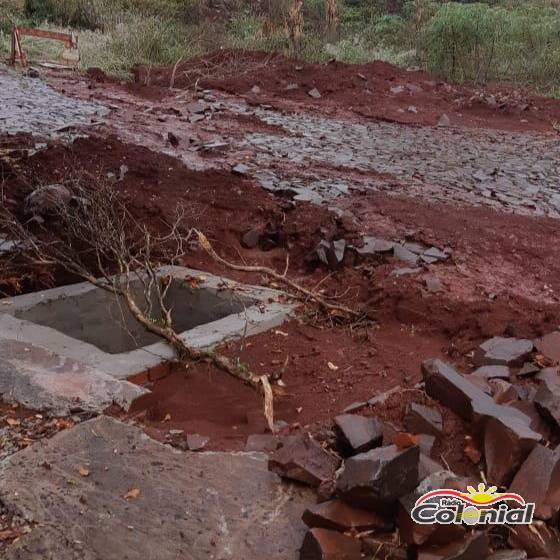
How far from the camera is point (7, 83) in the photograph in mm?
12156

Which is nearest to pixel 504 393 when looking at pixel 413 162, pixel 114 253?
pixel 114 253

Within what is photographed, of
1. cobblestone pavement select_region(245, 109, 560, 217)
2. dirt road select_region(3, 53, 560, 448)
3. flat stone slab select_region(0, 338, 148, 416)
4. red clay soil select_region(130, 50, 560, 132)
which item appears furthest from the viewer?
red clay soil select_region(130, 50, 560, 132)

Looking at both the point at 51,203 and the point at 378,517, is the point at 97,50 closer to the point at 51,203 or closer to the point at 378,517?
the point at 51,203

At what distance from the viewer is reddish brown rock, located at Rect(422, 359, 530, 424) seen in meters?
3.07

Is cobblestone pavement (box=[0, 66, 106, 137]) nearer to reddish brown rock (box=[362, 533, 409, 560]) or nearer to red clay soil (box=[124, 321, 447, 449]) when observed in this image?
red clay soil (box=[124, 321, 447, 449])

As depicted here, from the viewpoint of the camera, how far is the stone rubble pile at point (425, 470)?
2.55 m

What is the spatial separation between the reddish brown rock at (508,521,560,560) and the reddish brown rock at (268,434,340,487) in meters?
0.72

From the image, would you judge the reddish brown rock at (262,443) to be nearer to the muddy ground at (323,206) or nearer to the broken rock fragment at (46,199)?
the muddy ground at (323,206)

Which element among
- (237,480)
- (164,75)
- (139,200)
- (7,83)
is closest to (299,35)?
(164,75)

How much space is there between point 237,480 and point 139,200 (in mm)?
4025

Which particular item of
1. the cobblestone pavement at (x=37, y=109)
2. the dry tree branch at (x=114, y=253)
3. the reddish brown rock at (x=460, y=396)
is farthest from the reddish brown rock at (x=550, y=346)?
the cobblestone pavement at (x=37, y=109)

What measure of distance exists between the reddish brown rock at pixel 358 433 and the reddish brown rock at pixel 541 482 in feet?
1.81

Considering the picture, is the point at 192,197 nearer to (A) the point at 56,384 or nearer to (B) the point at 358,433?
(A) the point at 56,384

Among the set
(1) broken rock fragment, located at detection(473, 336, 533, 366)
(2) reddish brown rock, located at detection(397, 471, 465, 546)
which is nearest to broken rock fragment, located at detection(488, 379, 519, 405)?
(1) broken rock fragment, located at detection(473, 336, 533, 366)
